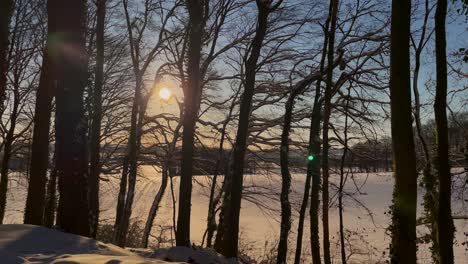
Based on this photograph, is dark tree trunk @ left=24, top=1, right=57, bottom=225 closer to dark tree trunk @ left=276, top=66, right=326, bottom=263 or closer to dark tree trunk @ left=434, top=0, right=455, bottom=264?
dark tree trunk @ left=276, top=66, right=326, bottom=263

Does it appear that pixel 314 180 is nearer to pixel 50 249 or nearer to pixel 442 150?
pixel 442 150

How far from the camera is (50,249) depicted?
19.0 feet

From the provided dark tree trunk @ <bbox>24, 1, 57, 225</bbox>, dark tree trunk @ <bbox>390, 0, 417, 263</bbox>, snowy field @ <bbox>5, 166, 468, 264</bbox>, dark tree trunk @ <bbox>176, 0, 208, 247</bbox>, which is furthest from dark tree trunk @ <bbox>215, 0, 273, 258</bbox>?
snowy field @ <bbox>5, 166, 468, 264</bbox>

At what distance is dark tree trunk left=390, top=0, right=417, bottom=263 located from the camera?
284 inches

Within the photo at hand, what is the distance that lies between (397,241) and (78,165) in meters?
5.67

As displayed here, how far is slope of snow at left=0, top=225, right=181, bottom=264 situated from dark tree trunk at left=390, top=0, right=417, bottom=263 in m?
4.18

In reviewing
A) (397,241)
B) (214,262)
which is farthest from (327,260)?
(397,241)

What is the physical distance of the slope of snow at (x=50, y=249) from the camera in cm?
494

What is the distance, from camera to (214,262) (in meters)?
9.35

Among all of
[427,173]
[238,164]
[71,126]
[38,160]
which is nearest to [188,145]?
[238,164]

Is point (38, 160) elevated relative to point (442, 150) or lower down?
lower down

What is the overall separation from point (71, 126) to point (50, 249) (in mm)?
2465

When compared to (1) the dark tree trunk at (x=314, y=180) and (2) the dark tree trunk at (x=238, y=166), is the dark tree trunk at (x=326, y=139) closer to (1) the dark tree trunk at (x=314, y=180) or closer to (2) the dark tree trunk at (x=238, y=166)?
(1) the dark tree trunk at (x=314, y=180)

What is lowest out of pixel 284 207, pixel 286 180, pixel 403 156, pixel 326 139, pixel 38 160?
pixel 284 207
